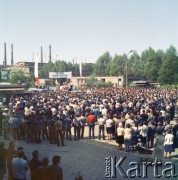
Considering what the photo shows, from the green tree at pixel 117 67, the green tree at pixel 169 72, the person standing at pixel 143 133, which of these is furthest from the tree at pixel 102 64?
the person standing at pixel 143 133

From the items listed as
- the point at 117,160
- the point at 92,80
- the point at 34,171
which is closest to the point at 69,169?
the point at 117,160

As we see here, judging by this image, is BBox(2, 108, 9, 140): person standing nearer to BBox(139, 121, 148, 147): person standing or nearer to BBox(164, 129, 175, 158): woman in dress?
BBox(139, 121, 148, 147): person standing

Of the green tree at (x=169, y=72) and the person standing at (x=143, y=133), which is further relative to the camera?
the green tree at (x=169, y=72)

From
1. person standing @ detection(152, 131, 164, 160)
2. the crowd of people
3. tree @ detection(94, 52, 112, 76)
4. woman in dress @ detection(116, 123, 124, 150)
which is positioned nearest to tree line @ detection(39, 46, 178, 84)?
tree @ detection(94, 52, 112, 76)

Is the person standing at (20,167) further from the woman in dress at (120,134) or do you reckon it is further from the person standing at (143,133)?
the person standing at (143,133)

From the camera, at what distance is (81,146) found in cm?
1691

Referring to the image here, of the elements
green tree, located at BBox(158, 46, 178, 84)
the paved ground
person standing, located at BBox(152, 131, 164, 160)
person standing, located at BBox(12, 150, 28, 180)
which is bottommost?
the paved ground

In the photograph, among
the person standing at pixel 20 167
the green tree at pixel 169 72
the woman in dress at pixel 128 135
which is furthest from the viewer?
the green tree at pixel 169 72

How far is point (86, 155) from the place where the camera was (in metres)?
Result: 14.9

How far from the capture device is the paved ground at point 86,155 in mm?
12227

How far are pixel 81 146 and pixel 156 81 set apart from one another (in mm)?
69973

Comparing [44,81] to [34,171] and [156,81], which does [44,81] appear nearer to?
[156,81]

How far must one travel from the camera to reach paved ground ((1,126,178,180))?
1223cm

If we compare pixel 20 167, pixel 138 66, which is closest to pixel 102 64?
pixel 138 66
